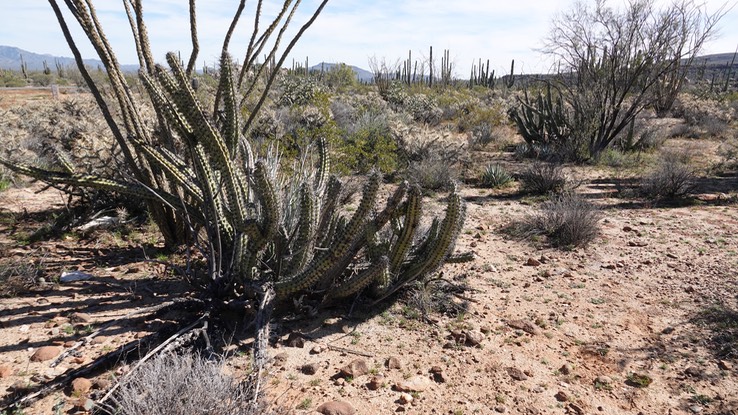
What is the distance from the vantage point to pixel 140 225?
579cm

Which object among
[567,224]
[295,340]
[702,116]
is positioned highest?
[702,116]

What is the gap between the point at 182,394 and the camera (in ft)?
7.87

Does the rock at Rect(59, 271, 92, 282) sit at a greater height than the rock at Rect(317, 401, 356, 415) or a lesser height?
greater

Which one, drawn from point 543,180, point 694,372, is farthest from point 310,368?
point 543,180

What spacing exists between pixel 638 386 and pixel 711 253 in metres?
3.28

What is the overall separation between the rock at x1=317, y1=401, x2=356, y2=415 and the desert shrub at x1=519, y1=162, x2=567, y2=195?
21.8ft

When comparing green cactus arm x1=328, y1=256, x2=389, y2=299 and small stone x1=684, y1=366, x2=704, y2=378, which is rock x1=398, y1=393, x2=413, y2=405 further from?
small stone x1=684, y1=366, x2=704, y2=378

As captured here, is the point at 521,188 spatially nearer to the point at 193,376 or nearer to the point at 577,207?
the point at 577,207

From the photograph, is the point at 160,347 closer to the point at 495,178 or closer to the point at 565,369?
the point at 565,369

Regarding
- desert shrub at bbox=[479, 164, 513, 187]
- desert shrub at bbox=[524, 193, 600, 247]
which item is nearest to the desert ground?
desert shrub at bbox=[524, 193, 600, 247]

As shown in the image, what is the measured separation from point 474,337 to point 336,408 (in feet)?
4.41

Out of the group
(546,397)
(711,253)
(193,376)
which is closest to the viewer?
(193,376)

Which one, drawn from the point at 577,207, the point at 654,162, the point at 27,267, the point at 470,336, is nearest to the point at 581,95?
the point at 654,162

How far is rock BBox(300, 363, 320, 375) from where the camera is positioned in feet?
10.6
